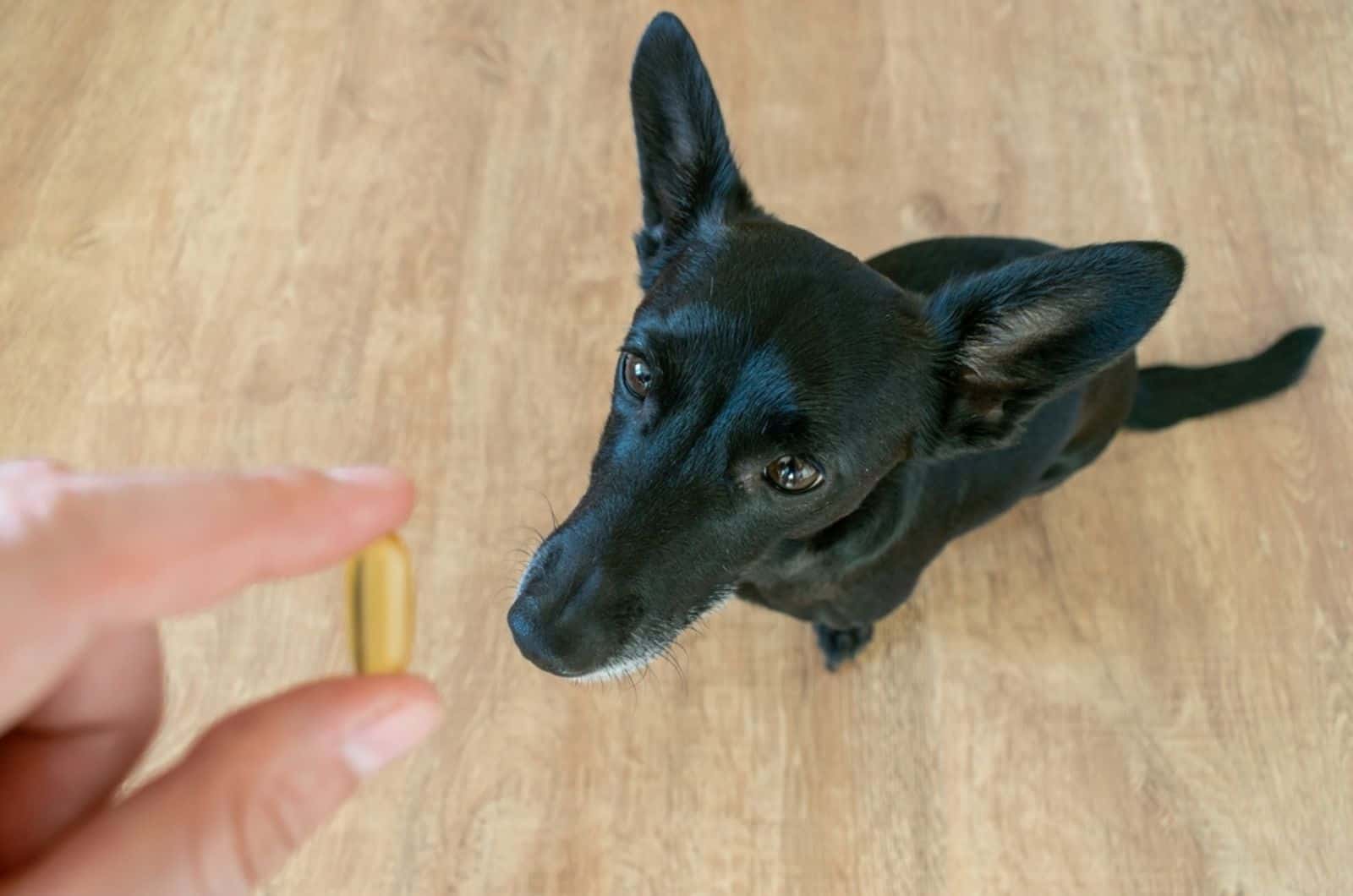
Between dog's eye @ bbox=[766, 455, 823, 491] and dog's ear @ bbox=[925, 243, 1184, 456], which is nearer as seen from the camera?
dog's ear @ bbox=[925, 243, 1184, 456]

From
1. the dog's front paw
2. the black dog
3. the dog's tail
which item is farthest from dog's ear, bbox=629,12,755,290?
the dog's tail

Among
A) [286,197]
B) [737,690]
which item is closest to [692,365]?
[737,690]

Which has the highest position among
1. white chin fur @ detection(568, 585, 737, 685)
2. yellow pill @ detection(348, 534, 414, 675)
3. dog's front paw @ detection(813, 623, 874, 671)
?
yellow pill @ detection(348, 534, 414, 675)

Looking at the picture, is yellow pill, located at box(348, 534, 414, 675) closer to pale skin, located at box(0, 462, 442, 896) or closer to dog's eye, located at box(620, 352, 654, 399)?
pale skin, located at box(0, 462, 442, 896)

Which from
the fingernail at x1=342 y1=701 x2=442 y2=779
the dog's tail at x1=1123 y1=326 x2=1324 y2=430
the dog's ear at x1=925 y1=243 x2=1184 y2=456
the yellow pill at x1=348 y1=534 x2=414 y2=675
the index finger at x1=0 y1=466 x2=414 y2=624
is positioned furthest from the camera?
the dog's tail at x1=1123 y1=326 x2=1324 y2=430

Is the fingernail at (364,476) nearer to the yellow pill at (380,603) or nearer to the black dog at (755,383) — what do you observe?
the yellow pill at (380,603)

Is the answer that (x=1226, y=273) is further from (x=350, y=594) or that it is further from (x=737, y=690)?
(x=350, y=594)

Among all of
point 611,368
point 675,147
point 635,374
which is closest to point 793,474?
point 635,374
